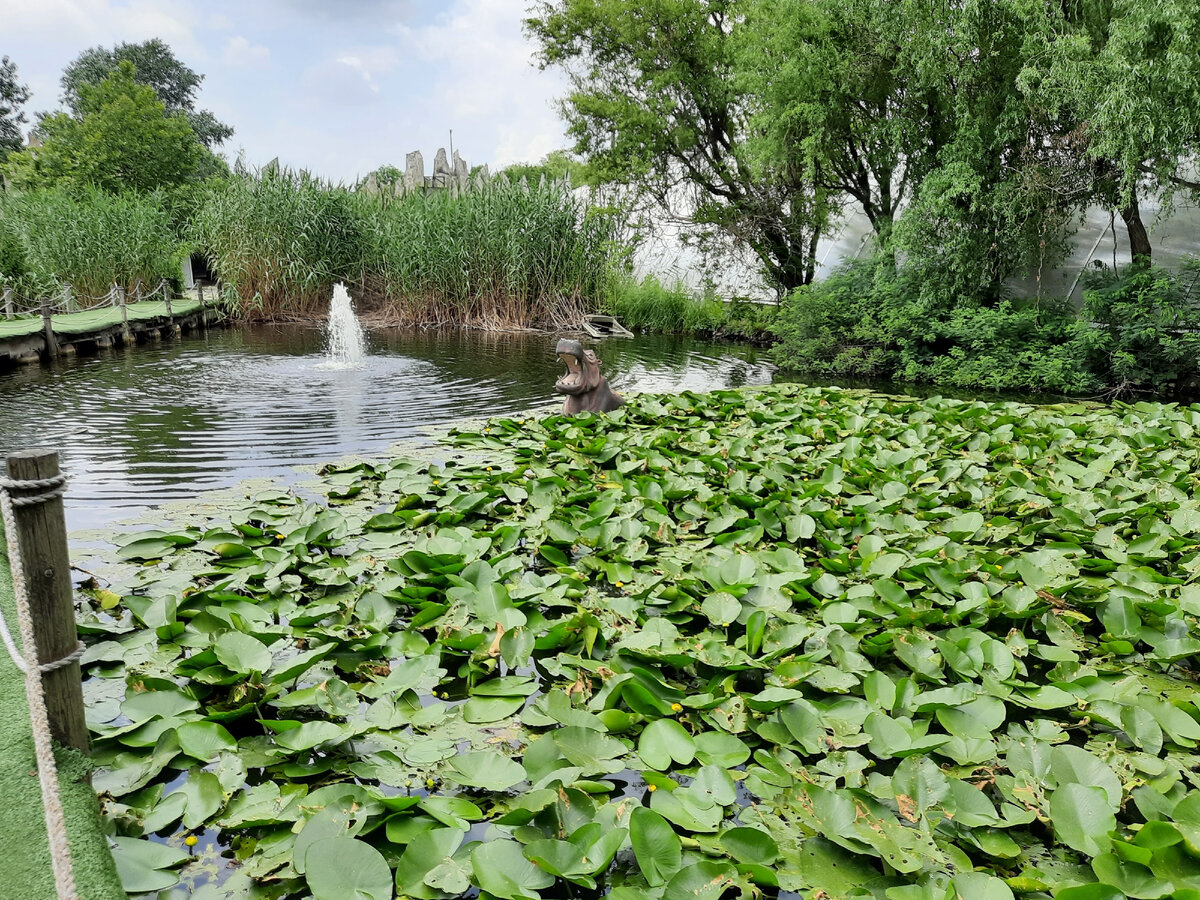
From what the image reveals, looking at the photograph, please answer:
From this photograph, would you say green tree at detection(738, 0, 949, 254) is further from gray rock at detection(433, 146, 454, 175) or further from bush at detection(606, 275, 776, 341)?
gray rock at detection(433, 146, 454, 175)

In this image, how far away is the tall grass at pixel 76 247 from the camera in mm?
13602

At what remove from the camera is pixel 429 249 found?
A: 1444 centimetres

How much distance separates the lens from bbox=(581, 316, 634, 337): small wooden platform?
1465 cm

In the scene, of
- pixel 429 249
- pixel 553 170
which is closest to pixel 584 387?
pixel 429 249

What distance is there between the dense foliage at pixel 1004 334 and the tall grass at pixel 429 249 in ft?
15.0

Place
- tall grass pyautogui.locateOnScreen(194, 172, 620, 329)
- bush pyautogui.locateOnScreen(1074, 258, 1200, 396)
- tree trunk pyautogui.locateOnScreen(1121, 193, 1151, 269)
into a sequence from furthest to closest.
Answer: tall grass pyautogui.locateOnScreen(194, 172, 620, 329) → tree trunk pyautogui.locateOnScreen(1121, 193, 1151, 269) → bush pyautogui.locateOnScreen(1074, 258, 1200, 396)

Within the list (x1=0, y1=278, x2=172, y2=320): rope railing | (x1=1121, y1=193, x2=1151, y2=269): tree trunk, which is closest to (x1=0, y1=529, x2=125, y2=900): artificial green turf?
(x1=1121, y1=193, x2=1151, y2=269): tree trunk

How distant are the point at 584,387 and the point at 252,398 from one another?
12.0 feet

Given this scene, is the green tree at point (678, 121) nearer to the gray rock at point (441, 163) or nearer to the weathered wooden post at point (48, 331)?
the weathered wooden post at point (48, 331)

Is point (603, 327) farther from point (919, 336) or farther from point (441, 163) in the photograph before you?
point (441, 163)

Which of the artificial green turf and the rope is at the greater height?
the rope

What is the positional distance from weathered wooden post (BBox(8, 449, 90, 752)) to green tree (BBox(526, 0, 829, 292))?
1405cm

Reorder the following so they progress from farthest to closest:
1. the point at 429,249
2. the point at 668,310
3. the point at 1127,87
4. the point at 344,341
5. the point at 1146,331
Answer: the point at 668,310 → the point at 429,249 → the point at 344,341 → the point at 1146,331 → the point at 1127,87

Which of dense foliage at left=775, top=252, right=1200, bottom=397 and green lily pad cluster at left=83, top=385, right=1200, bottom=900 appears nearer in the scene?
green lily pad cluster at left=83, top=385, right=1200, bottom=900
